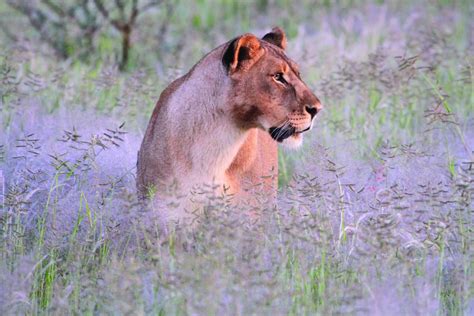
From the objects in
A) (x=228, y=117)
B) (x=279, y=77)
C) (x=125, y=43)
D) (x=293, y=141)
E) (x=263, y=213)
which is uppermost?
(x=125, y=43)

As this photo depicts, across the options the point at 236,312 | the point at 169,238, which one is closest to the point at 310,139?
the point at 169,238

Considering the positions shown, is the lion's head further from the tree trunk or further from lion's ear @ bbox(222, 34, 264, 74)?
the tree trunk

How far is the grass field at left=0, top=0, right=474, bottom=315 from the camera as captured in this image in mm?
4484

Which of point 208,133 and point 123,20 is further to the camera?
point 123,20

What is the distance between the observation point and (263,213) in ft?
17.1

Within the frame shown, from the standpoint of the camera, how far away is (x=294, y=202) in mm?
5531

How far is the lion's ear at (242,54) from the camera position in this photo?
18.0 feet

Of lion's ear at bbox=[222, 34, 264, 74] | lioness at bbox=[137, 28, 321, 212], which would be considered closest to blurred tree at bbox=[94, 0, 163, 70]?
lioness at bbox=[137, 28, 321, 212]

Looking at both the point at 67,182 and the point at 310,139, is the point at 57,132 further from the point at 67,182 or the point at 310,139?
the point at 310,139

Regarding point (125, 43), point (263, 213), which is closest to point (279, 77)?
point (263, 213)

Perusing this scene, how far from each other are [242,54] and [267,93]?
22 cm

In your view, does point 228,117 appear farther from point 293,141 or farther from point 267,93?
point 293,141

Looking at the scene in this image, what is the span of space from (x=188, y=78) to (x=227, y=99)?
340 mm

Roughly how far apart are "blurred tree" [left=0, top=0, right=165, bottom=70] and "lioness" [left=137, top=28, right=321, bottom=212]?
3.92 meters
